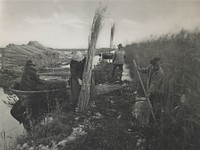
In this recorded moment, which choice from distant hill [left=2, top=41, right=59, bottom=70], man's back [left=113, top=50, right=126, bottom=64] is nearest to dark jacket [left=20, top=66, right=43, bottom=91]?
man's back [left=113, top=50, right=126, bottom=64]

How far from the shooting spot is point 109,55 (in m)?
11.9

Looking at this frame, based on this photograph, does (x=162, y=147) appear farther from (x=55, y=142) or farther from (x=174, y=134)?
(x=55, y=142)

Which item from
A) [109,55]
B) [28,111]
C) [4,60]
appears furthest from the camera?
[109,55]

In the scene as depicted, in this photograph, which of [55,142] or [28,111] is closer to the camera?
[55,142]

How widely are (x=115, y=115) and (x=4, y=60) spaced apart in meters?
8.77

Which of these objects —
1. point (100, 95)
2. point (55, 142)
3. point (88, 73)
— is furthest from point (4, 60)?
point (55, 142)

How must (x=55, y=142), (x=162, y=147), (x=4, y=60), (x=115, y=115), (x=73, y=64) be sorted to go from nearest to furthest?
(x=162, y=147) → (x=55, y=142) → (x=115, y=115) → (x=73, y=64) → (x=4, y=60)

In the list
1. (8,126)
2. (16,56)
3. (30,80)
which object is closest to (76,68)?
(30,80)

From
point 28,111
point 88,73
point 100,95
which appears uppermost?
point 88,73

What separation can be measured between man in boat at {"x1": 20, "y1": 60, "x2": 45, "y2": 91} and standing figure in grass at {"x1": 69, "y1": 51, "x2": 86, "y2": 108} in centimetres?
113

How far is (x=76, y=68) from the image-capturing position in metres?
4.47

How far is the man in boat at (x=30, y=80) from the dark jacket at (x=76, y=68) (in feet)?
3.86

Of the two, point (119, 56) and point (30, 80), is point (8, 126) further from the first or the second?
point (119, 56)

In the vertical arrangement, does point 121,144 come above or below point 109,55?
A: below
